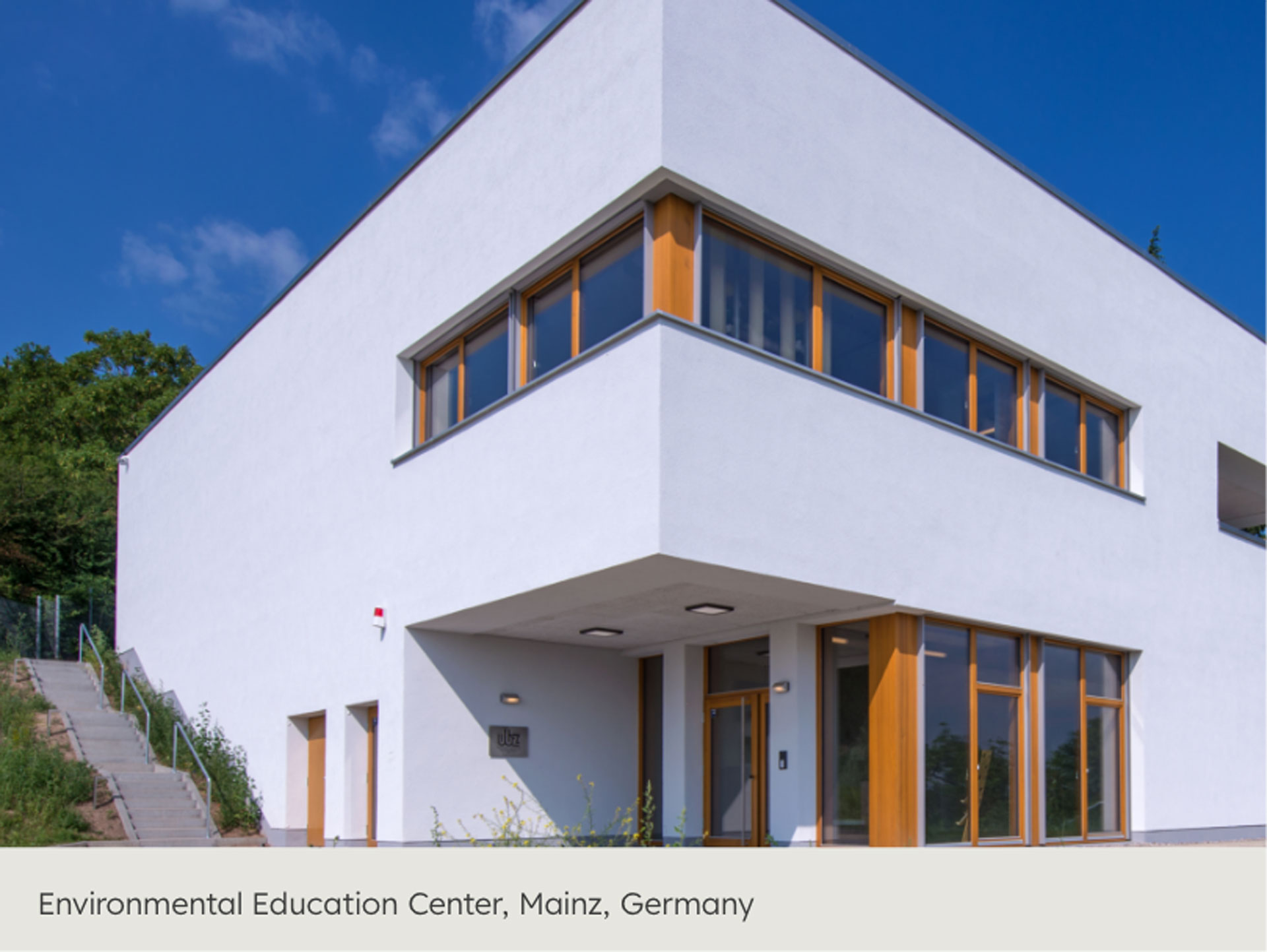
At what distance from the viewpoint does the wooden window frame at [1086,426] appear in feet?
44.7

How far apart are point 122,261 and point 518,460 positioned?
8176 centimetres

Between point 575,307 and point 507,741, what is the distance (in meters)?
5.06

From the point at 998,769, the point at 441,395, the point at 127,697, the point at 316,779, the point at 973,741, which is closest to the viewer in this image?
the point at 973,741

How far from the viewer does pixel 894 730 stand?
1055 centimetres

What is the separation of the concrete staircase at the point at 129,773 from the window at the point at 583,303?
28.8 ft

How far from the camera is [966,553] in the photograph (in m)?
11.5

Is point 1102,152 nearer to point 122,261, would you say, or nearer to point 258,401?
point 258,401

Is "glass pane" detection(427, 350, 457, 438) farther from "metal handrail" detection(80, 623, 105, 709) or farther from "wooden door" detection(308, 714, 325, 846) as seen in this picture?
"metal handrail" detection(80, 623, 105, 709)

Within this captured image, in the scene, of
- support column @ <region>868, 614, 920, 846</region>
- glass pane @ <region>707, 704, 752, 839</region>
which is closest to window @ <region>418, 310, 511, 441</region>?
glass pane @ <region>707, 704, 752, 839</region>

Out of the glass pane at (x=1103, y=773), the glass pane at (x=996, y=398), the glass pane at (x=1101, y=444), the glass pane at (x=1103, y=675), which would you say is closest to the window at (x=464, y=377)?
the glass pane at (x=996, y=398)

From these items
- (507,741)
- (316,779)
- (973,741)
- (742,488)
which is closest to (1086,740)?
(973,741)

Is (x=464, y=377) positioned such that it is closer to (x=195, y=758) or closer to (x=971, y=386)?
(x=971, y=386)

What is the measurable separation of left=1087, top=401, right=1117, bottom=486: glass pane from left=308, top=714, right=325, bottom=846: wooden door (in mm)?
10474

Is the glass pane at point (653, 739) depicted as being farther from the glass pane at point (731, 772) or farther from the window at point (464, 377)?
the window at point (464, 377)
